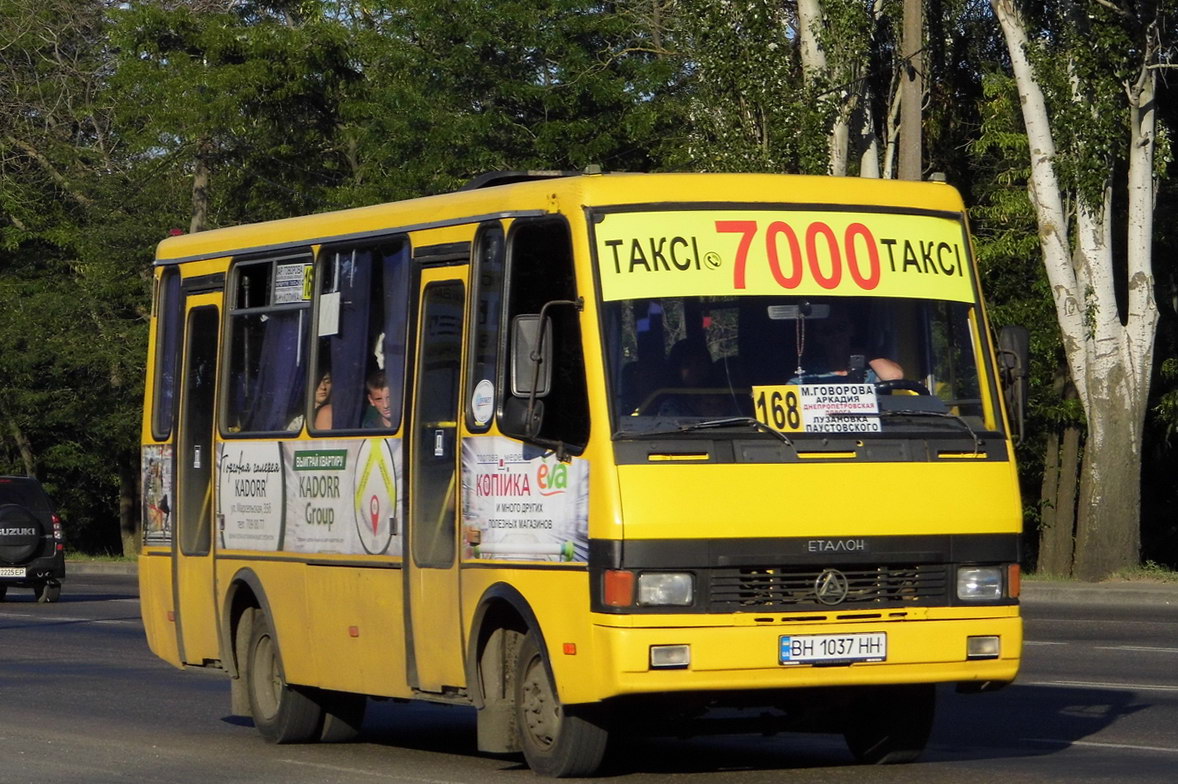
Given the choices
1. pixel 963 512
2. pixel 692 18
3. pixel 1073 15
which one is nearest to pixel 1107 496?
pixel 1073 15

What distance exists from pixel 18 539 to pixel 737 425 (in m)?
21.7

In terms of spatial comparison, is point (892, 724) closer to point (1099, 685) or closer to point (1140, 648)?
point (1099, 685)

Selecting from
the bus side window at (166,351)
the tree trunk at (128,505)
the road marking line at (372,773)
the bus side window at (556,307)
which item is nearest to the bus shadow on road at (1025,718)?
the road marking line at (372,773)

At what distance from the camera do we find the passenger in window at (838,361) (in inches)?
394

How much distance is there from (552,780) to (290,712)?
2957 mm

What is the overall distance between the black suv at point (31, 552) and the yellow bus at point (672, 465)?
1890 cm

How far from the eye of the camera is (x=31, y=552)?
29891mm

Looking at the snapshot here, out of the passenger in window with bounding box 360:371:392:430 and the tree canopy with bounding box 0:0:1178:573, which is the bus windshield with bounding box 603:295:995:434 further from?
the tree canopy with bounding box 0:0:1178:573

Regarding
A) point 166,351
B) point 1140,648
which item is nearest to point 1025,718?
point 1140,648

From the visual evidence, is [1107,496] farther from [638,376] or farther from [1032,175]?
[638,376]

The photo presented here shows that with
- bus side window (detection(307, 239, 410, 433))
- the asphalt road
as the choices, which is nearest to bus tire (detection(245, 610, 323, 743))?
the asphalt road

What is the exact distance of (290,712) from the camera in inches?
497

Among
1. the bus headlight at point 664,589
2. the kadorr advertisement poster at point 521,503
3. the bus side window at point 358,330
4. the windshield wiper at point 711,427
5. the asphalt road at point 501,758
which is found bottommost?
the asphalt road at point 501,758

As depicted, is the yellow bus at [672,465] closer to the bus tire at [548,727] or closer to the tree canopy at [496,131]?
the bus tire at [548,727]
